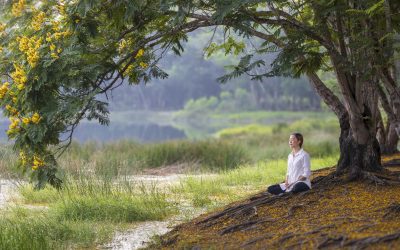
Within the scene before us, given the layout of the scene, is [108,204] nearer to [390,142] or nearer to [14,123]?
[14,123]

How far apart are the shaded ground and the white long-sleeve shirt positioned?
235 mm

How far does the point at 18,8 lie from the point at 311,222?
Answer: 4542 millimetres

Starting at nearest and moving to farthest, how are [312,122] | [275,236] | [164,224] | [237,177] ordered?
1. [275,236]
2. [164,224]
3. [237,177]
4. [312,122]

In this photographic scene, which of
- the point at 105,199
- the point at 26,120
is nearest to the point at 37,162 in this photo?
the point at 26,120

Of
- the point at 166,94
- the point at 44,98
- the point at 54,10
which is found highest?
the point at 166,94

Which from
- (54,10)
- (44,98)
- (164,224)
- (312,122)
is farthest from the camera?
(312,122)

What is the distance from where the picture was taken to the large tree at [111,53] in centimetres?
617

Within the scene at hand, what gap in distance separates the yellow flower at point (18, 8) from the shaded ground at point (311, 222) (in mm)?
3465

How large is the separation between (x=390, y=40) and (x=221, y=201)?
14.5 feet

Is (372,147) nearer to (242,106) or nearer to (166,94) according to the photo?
(242,106)

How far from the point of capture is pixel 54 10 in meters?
7.38

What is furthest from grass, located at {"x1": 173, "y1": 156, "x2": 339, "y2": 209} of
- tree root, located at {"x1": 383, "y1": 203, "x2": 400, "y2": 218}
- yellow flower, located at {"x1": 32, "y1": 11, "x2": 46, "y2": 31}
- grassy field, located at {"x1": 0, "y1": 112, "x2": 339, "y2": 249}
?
yellow flower, located at {"x1": 32, "y1": 11, "x2": 46, "y2": 31}

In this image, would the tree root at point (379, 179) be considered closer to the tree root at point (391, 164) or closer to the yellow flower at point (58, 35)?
the tree root at point (391, 164)

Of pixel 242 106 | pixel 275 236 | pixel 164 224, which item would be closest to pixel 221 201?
pixel 164 224
